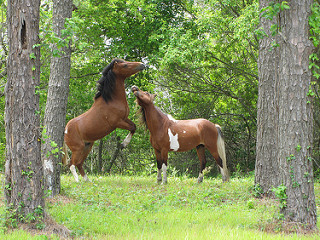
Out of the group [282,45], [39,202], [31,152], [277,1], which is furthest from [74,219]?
[277,1]

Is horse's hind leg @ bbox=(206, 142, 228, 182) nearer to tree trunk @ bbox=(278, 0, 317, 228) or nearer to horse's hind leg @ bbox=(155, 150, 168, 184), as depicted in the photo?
horse's hind leg @ bbox=(155, 150, 168, 184)

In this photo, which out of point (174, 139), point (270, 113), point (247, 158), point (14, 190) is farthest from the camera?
point (247, 158)

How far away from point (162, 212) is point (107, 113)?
3.89m

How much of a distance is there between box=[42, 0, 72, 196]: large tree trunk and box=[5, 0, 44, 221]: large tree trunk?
8.37 feet

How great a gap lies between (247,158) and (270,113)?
9188 millimetres

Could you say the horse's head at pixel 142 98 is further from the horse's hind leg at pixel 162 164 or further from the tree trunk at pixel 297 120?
the tree trunk at pixel 297 120

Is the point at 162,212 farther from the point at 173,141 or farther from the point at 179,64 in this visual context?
the point at 179,64

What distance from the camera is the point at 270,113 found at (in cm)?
770

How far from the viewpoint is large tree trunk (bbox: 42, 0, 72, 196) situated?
297 inches

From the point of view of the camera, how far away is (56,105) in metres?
7.63

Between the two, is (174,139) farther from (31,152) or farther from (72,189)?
(31,152)

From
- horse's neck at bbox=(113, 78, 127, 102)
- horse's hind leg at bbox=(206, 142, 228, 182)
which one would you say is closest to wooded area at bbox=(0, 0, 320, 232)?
horse's neck at bbox=(113, 78, 127, 102)

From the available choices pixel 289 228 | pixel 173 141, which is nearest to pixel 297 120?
pixel 289 228

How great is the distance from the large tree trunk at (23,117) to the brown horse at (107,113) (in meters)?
4.59
